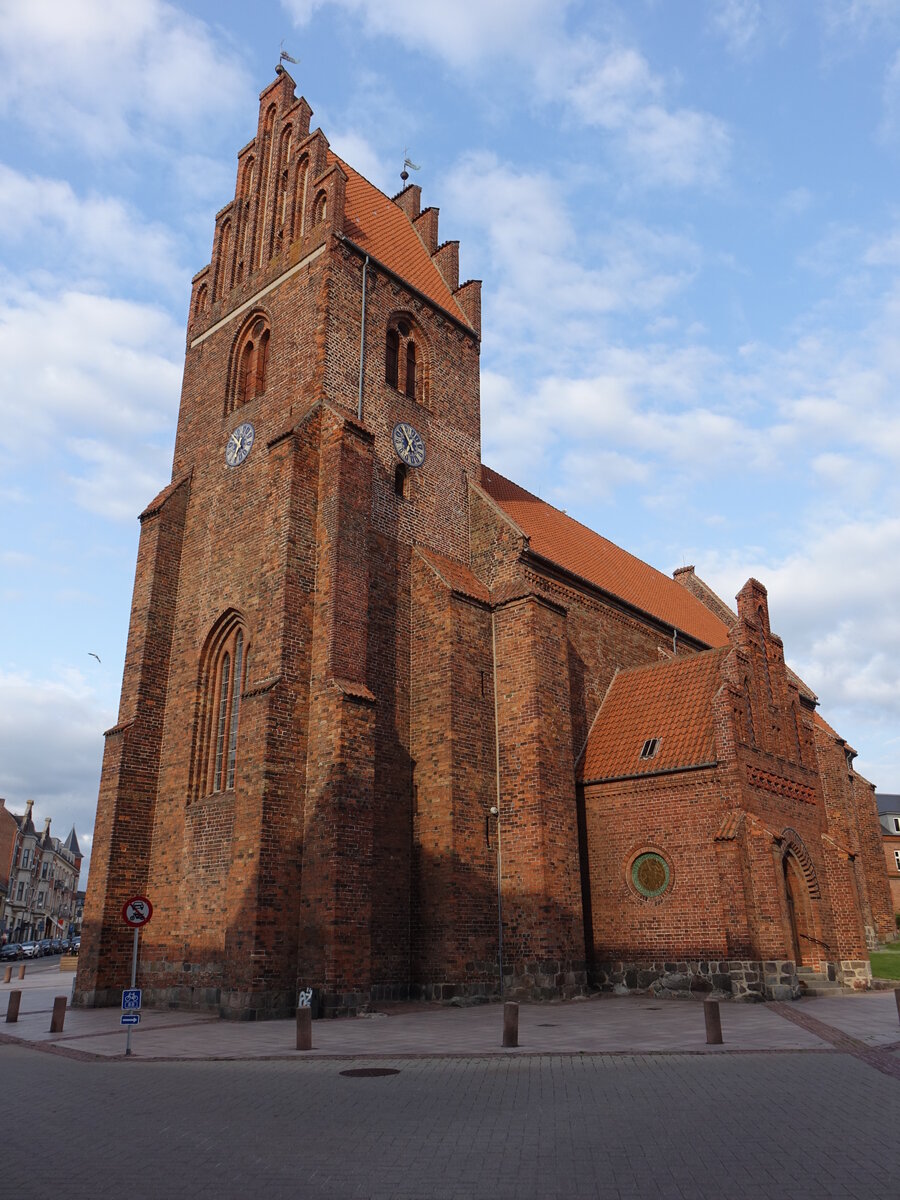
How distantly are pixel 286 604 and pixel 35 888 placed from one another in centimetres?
8561

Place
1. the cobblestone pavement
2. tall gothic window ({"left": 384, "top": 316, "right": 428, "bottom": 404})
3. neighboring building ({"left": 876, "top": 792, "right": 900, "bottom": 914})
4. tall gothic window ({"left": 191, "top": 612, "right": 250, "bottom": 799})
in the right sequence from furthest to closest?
1. neighboring building ({"left": 876, "top": 792, "right": 900, "bottom": 914})
2. tall gothic window ({"left": 384, "top": 316, "right": 428, "bottom": 404})
3. tall gothic window ({"left": 191, "top": 612, "right": 250, "bottom": 799})
4. the cobblestone pavement

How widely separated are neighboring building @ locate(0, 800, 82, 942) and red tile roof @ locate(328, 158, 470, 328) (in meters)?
68.4

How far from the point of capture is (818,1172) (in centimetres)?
601

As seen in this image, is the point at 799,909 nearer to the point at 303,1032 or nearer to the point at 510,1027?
the point at 510,1027

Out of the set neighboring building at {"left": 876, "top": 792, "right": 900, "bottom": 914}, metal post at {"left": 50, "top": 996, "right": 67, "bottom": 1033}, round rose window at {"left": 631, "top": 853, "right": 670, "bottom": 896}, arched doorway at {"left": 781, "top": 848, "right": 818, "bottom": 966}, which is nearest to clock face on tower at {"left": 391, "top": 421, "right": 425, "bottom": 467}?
round rose window at {"left": 631, "top": 853, "right": 670, "bottom": 896}

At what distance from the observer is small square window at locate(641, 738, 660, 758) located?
68.0 feet

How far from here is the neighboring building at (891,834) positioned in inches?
2552

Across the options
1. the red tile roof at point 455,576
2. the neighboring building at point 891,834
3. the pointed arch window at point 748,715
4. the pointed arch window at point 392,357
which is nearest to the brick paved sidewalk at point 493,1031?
the pointed arch window at point 748,715

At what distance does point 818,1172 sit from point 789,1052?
5678 mm

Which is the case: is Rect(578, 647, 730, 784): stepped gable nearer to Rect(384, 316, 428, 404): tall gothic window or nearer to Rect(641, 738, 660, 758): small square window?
Rect(641, 738, 660, 758): small square window

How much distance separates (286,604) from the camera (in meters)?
17.1

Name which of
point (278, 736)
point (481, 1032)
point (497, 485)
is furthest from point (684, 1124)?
point (497, 485)

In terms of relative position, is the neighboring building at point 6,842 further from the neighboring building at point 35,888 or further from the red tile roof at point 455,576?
the red tile roof at point 455,576

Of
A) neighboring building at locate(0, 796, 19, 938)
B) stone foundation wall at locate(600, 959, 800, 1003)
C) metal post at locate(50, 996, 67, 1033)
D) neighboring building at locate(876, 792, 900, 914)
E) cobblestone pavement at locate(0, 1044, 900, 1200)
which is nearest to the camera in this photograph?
cobblestone pavement at locate(0, 1044, 900, 1200)
